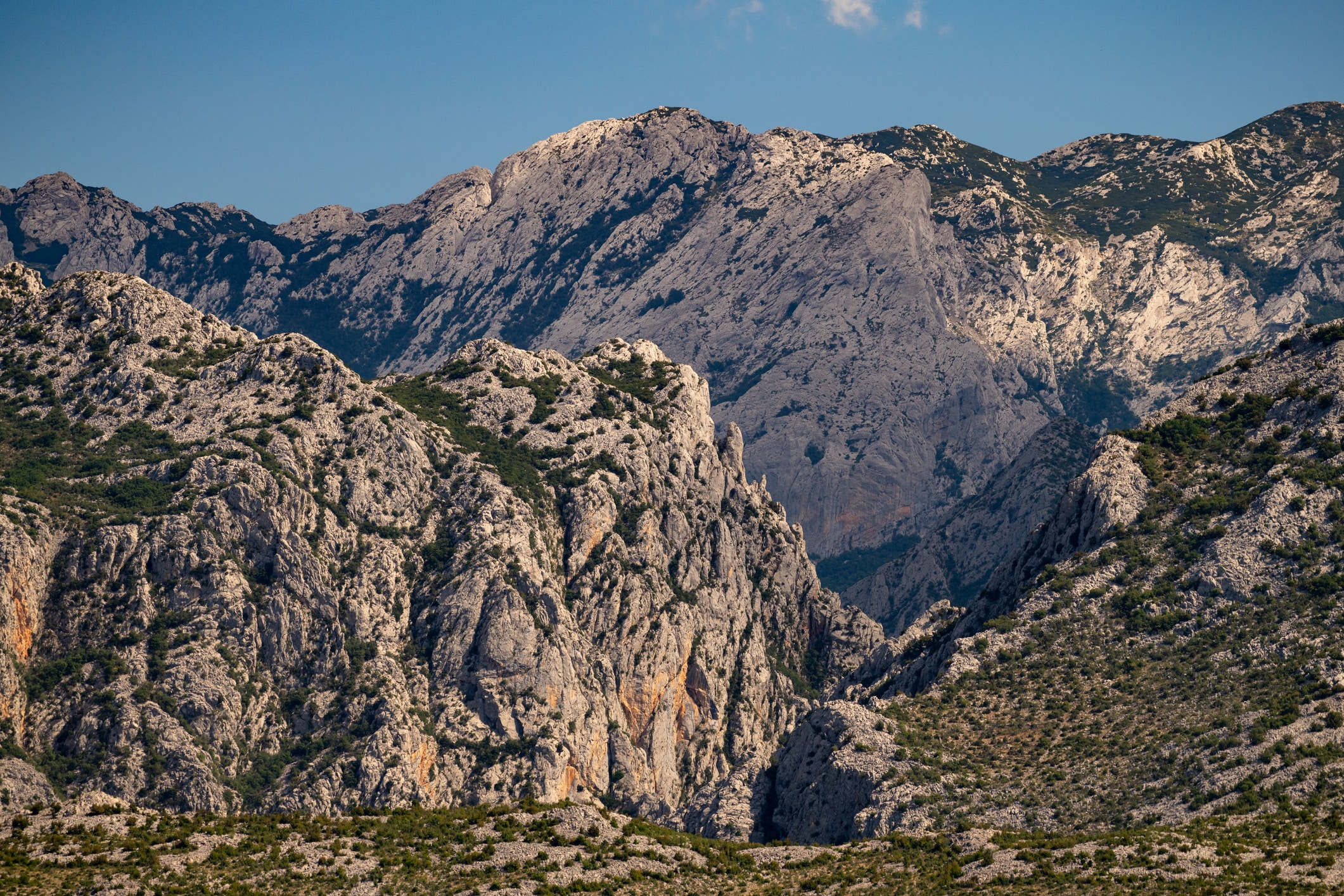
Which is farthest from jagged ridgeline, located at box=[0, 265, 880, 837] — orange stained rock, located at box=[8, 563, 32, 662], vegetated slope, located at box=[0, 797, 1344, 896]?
vegetated slope, located at box=[0, 797, 1344, 896]

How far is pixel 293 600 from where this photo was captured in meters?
167

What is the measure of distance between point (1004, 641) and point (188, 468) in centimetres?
9074

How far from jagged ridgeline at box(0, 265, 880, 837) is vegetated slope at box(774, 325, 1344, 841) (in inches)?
903

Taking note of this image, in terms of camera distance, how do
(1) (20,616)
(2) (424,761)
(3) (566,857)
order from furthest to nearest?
(2) (424,761)
(1) (20,616)
(3) (566,857)

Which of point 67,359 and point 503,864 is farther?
point 67,359

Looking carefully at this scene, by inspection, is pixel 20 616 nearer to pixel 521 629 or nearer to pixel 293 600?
pixel 293 600

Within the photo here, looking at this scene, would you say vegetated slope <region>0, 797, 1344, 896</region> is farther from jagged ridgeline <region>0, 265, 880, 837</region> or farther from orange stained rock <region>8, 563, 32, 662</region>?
orange stained rock <region>8, 563, 32, 662</region>

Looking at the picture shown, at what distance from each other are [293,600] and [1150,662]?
90.6m

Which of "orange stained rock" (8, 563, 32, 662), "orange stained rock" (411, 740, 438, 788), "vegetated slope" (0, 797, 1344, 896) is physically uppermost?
"orange stained rock" (8, 563, 32, 662)

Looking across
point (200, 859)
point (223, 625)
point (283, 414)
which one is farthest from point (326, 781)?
point (200, 859)

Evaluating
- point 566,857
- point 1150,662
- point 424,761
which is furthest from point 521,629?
point 566,857

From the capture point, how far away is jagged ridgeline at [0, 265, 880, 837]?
151 meters

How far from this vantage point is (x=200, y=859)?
89.6m

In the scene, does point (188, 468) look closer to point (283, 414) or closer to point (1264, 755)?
point (283, 414)
